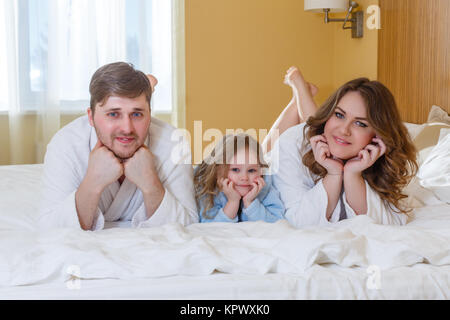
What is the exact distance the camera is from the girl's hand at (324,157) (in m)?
1.70

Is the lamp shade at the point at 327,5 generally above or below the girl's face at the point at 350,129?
above

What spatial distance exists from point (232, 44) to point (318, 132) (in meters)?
2.48

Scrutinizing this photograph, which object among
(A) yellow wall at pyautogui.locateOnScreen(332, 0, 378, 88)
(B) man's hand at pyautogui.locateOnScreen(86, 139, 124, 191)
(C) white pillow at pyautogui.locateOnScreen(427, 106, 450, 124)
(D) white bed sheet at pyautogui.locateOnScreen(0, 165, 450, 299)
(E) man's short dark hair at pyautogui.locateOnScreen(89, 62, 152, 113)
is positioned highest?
(A) yellow wall at pyautogui.locateOnScreen(332, 0, 378, 88)

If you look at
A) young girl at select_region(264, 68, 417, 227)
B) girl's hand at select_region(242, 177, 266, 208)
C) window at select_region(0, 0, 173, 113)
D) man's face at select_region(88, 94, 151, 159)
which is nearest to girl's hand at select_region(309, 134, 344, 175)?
young girl at select_region(264, 68, 417, 227)

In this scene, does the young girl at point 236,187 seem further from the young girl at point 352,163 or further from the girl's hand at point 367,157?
the girl's hand at point 367,157

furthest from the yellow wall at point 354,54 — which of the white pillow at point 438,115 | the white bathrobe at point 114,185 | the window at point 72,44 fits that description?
the white bathrobe at point 114,185

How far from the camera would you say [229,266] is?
1.29 meters

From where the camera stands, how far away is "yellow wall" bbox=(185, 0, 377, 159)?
4.10m

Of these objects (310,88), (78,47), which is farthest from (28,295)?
(78,47)

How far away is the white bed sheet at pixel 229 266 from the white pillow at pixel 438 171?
519 millimetres

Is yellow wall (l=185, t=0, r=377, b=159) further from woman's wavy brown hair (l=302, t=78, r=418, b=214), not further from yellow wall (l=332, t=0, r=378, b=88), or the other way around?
woman's wavy brown hair (l=302, t=78, r=418, b=214)

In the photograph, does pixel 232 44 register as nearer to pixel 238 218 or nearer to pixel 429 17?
pixel 429 17

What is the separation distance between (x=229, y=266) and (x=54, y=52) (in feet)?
9.47

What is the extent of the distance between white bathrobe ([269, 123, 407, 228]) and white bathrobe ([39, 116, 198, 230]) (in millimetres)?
289
